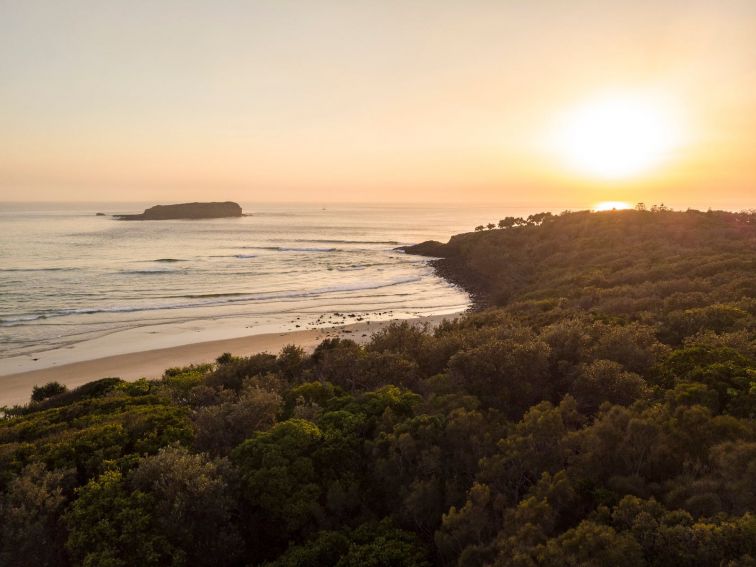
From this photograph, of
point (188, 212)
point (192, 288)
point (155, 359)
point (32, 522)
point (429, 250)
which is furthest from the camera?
point (188, 212)

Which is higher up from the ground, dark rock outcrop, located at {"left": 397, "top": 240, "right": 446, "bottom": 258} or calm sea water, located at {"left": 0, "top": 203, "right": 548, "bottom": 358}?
dark rock outcrop, located at {"left": 397, "top": 240, "right": 446, "bottom": 258}

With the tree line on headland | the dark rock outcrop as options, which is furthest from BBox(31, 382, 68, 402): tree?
the dark rock outcrop

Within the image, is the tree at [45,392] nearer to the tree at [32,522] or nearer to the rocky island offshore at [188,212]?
the tree at [32,522]

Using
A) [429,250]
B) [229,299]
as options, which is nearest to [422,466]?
[229,299]

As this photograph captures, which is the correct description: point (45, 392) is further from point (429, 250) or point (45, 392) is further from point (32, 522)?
point (429, 250)

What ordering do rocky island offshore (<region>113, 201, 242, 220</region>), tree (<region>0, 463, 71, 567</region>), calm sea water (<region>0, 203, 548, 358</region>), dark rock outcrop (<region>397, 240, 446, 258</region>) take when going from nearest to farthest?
tree (<region>0, 463, 71, 567</region>), calm sea water (<region>0, 203, 548, 358</region>), dark rock outcrop (<region>397, 240, 446, 258</region>), rocky island offshore (<region>113, 201, 242, 220</region>)

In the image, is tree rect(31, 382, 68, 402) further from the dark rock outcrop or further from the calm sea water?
the dark rock outcrop
